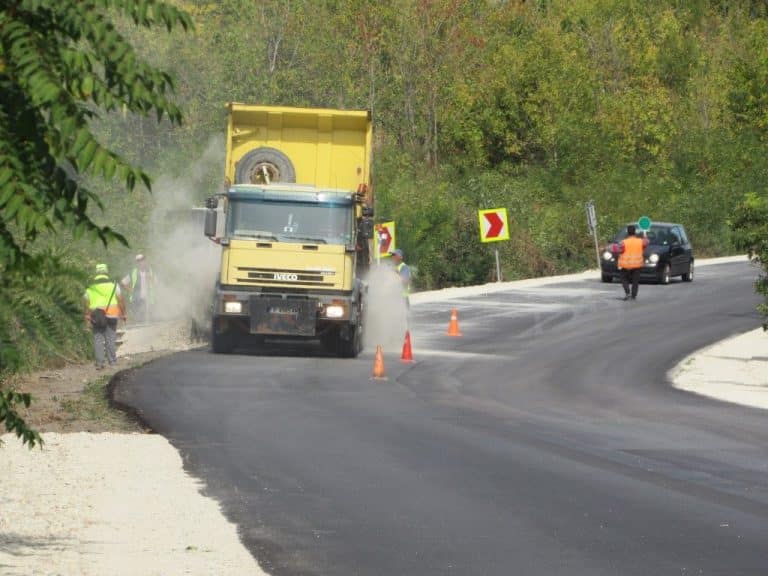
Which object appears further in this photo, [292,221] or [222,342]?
[222,342]

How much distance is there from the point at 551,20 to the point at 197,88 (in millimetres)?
31713

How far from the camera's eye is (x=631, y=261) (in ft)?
133

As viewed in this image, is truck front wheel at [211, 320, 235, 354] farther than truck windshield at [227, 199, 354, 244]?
Yes

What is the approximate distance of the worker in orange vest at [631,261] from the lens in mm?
40375

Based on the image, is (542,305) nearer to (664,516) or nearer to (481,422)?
(481,422)

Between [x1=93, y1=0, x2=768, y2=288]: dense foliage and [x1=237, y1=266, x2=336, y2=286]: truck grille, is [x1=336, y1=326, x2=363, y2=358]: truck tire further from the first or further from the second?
[x1=93, y1=0, x2=768, y2=288]: dense foliage

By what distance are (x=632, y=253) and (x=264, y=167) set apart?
1425cm

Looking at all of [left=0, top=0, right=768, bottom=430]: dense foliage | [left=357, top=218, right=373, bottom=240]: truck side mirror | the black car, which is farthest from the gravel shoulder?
the black car

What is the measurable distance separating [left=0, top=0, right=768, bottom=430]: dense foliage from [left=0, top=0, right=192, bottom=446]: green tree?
25.9m

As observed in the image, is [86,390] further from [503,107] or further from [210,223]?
[503,107]

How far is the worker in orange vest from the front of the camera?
40.4 meters

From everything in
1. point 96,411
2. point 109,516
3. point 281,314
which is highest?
point 281,314

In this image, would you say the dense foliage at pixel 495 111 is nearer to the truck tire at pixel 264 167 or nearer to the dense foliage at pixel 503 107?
the dense foliage at pixel 503 107

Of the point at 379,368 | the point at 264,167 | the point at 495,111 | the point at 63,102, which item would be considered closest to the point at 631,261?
the point at 264,167
